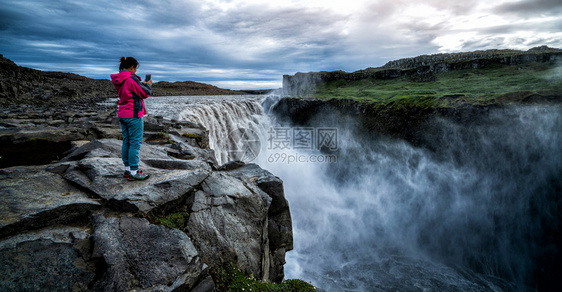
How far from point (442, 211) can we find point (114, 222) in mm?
26585

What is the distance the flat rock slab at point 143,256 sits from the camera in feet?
14.3

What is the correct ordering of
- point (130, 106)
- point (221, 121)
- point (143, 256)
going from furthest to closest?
point (221, 121)
point (130, 106)
point (143, 256)

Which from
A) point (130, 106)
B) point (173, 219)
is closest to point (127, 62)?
point (130, 106)

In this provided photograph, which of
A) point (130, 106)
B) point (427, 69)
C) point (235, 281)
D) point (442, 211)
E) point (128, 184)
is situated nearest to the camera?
point (235, 281)

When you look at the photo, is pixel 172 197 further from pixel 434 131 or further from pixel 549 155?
pixel 434 131

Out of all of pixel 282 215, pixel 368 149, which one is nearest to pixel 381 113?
pixel 368 149

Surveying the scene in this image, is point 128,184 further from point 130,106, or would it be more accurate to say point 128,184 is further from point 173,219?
point 130,106

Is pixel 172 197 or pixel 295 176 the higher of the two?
pixel 172 197

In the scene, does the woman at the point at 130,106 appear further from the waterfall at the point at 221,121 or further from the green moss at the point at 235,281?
the waterfall at the point at 221,121

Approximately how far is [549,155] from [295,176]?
23590 millimetres

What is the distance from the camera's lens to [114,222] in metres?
5.10

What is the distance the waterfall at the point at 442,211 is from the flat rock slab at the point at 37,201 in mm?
14317

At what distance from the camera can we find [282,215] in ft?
34.3

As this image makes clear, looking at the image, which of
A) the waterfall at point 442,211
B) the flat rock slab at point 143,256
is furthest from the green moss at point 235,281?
the waterfall at point 442,211
